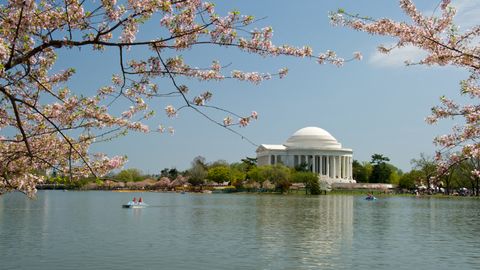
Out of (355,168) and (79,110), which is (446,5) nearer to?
(79,110)

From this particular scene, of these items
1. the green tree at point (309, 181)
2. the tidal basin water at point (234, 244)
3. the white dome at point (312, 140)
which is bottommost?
the tidal basin water at point (234, 244)

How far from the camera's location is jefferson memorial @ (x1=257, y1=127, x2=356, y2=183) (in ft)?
479

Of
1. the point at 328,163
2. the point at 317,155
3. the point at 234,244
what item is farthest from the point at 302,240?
the point at 328,163

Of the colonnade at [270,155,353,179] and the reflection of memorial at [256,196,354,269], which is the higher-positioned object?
the colonnade at [270,155,353,179]

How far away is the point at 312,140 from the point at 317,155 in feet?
14.8

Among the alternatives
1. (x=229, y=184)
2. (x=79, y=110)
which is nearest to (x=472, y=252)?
(x=79, y=110)

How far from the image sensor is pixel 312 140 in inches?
5832

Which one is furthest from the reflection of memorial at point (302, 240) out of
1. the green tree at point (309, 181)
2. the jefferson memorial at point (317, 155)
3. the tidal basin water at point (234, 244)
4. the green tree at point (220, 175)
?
the jefferson memorial at point (317, 155)

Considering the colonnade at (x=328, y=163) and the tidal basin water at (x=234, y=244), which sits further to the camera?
the colonnade at (x=328, y=163)

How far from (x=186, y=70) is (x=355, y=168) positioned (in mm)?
149758

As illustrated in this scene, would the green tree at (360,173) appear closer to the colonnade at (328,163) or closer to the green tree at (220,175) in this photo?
the colonnade at (328,163)

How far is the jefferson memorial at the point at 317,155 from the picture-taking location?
479ft

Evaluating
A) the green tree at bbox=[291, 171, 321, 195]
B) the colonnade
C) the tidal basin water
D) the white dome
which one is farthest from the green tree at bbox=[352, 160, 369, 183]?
the tidal basin water

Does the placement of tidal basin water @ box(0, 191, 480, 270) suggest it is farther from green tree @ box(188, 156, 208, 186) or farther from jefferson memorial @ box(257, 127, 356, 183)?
jefferson memorial @ box(257, 127, 356, 183)
